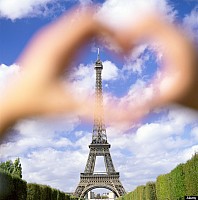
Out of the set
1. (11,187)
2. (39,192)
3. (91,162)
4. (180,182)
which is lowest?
(11,187)

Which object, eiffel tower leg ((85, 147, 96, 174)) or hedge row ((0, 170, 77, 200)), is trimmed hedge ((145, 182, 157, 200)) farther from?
eiffel tower leg ((85, 147, 96, 174))

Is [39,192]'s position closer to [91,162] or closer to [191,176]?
[191,176]

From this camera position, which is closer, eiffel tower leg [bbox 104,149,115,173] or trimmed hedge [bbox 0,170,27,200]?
trimmed hedge [bbox 0,170,27,200]

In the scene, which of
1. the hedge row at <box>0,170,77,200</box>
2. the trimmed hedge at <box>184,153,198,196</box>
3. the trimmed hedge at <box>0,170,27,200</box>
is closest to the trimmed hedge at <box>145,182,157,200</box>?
the hedge row at <box>0,170,77,200</box>

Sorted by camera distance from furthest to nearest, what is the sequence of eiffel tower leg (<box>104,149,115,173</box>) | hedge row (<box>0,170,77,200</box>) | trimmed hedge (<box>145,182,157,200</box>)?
eiffel tower leg (<box>104,149,115,173</box>)
trimmed hedge (<box>145,182,157,200</box>)
hedge row (<box>0,170,77,200</box>)

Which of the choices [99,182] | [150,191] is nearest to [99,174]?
[99,182]

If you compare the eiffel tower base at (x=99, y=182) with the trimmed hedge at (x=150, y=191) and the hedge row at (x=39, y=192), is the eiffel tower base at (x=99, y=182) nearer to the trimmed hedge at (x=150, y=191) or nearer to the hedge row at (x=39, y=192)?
the trimmed hedge at (x=150, y=191)

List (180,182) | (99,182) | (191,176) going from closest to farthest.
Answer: (191,176) → (180,182) → (99,182)
